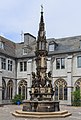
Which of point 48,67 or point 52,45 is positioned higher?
point 52,45

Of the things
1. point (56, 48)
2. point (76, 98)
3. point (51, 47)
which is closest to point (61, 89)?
point (76, 98)

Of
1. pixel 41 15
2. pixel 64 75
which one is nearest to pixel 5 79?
pixel 64 75

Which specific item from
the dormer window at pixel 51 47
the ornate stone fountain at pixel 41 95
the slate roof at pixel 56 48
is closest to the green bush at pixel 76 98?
the slate roof at pixel 56 48

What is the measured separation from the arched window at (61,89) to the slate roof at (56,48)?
4788 millimetres

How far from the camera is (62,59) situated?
40.1 metres

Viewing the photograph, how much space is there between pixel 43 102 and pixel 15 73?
81.4ft

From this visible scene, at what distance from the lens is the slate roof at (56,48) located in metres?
40.0

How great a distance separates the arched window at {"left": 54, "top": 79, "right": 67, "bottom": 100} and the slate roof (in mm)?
4788

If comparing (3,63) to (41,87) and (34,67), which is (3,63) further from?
(41,87)

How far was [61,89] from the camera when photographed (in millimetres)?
39656

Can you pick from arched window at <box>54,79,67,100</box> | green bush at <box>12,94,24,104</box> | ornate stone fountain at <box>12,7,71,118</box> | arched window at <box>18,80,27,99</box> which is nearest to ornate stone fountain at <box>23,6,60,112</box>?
ornate stone fountain at <box>12,7,71,118</box>

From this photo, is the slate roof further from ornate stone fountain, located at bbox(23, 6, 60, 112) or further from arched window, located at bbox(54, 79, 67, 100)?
ornate stone fountain, located at bbox(23, 6, 60, 112)

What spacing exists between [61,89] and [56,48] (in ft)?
23.1

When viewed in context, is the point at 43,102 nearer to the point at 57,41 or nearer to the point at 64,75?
the point at 64,75
